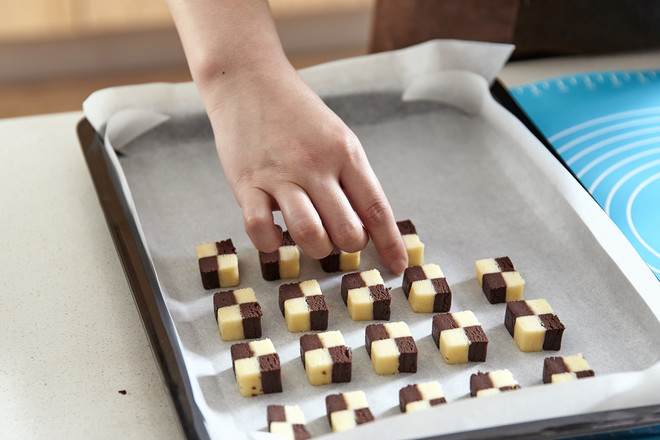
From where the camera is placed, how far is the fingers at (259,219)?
1.00 metres

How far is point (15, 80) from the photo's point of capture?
321 cm

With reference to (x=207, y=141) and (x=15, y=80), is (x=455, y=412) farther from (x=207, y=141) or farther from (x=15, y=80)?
(x=15, y=80)

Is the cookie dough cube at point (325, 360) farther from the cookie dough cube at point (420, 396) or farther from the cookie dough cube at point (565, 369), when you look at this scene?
the cookie dough cube at point (565, 369)

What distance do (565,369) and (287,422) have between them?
1.04 feet

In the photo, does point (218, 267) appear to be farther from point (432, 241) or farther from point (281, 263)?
point (432, 241)

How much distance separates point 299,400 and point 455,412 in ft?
0.65

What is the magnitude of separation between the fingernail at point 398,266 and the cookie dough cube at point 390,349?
13cm

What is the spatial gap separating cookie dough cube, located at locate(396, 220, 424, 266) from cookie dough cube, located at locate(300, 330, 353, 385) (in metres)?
0.21

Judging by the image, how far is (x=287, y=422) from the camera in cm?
86

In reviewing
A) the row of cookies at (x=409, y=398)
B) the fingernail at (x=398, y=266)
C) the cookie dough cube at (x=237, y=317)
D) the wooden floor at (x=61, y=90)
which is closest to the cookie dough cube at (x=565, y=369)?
the row of cookies at (x=409, y=398)

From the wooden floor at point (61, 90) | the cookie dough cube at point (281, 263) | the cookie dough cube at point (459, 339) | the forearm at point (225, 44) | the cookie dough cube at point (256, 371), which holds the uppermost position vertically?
the wooden floor at point (61, 90)

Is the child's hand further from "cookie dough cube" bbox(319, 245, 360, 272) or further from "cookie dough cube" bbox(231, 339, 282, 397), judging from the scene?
"cookie dough cube" bbox(231, 339, 282, 397)

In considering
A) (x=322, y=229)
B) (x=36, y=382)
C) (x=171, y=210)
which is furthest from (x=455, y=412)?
(x=171, y=210)

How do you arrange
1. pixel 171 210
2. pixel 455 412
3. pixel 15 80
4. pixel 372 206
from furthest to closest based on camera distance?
pixel 15 80
pixel 171 210
pixel 372 206
pixel 455 412
